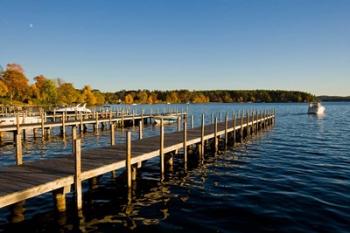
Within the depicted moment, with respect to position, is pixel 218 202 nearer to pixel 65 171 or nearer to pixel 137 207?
pixel 137 207

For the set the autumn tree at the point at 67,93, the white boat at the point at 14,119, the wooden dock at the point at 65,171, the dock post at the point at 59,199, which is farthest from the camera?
the autumn tree at the point at 67,93

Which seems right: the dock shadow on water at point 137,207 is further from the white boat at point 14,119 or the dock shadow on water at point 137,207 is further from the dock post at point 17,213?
the white boat at point 14,119

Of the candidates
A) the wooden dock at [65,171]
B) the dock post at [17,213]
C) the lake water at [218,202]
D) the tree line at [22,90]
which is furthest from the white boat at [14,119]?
the tree line at [22,90]

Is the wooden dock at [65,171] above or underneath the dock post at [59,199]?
above

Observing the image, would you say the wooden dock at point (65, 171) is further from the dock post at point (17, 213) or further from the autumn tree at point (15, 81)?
the autumn tree at point (15, 81)

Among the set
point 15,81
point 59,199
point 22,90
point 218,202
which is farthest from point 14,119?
point 22,90

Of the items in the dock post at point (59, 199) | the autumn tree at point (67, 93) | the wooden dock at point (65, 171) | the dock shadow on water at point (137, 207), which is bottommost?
the dock shadow on water at point (137, 207)

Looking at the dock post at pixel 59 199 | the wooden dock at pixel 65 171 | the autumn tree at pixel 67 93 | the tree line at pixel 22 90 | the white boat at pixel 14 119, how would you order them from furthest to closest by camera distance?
the autumn tree at pixel 67 93
the tree line at pixel 22 90
the white boat at pixel 14 119
the dock post at pixel 59 199
the wooden dock at pixel 65 171

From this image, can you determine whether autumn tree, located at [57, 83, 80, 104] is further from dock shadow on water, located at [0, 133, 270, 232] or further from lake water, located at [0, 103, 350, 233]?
dock shadow on water, located at [0, 133, 270, 232]

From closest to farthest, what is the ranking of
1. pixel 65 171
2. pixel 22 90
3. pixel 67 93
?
pixel 65 171 < pixel 22 90 < pixel 67 93

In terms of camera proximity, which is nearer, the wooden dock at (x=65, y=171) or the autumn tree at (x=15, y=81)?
the wooden dock at (x=65, y=171)

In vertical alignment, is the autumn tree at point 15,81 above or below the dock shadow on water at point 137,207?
above

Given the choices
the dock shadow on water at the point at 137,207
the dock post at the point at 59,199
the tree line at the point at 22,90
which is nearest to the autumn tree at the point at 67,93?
the tree line at the point at 22,90

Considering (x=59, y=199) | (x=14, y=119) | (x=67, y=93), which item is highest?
(x=67, y=93)
